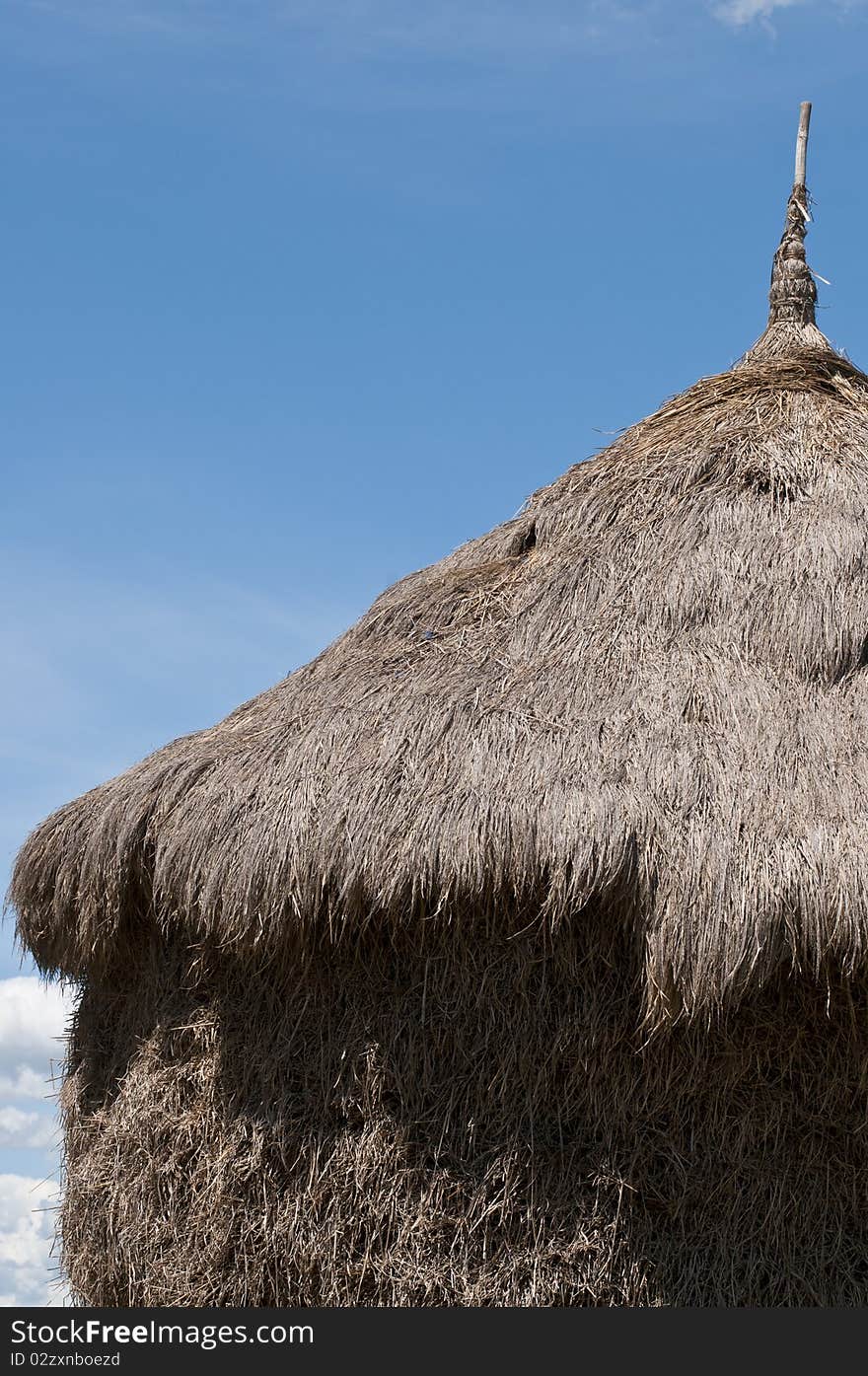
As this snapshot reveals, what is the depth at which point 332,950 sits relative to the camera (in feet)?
21.4

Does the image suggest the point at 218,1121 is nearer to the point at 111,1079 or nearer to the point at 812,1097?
the point at 111,1079

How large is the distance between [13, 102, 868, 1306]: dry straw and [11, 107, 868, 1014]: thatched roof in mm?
18

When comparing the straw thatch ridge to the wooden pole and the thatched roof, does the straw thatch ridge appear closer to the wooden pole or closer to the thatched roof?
the thatched roof

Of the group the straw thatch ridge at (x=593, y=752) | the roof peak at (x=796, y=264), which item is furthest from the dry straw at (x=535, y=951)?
the roof peak at (x=796, y=264)

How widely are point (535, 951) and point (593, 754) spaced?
33.0 inches

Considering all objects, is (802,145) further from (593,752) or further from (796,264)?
(593,752)

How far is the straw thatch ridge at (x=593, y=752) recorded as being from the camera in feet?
18.9

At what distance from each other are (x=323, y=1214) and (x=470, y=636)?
2.71 m

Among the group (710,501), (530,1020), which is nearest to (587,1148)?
(530,1020)

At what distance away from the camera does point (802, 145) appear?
9.30 m

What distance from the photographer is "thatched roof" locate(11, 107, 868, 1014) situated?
575 centimetres

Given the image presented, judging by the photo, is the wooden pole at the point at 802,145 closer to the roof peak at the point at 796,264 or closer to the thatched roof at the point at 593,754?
the roof peak at the point at 796,264

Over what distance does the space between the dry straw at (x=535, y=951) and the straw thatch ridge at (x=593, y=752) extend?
2cm

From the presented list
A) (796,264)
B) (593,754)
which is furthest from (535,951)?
(796,264)
